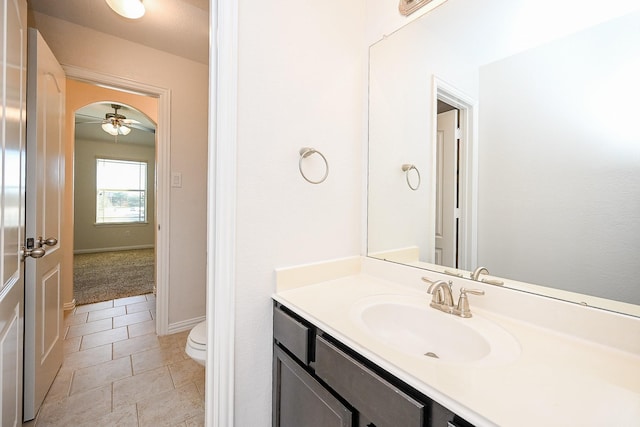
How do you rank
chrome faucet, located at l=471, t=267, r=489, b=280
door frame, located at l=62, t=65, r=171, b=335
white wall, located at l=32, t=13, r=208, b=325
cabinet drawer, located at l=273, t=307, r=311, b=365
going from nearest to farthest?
cabinet drawer, located at l=273, t=307, r=311, b=365, chrome faucet, located at l=471, t=267, r=489, b=280, white wall, located at l=32, t=13, r=208, b=325, door frame, located at l=62, t=65, r=171, b=335

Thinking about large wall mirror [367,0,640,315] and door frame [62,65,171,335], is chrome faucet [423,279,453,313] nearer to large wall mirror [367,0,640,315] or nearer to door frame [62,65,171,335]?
large wall mirror [367,0,640,315]

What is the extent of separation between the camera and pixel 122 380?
1.70 meters

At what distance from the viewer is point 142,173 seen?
6.35 metres

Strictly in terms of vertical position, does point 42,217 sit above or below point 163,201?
below

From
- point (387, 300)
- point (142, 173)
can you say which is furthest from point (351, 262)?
point (142, 173)

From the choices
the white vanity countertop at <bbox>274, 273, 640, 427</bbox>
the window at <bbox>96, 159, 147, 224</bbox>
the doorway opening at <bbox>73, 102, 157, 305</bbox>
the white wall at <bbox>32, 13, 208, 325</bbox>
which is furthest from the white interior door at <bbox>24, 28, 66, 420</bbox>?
the window at <bbox>96, 159, 147, 224</bbox>

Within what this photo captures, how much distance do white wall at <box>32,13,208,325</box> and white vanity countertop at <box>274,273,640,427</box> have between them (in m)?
1.93

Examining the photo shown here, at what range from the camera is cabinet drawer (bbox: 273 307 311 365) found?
899mm

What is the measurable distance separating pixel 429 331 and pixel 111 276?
15.2 ft

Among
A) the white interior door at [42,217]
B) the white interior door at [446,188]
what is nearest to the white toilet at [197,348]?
the white interior door at [42,217]

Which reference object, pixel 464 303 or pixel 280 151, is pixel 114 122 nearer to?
pixel 280 151

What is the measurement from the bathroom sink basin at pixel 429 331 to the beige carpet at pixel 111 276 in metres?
3.36

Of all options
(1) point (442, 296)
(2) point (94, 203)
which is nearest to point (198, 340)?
(1) point (442, 296)

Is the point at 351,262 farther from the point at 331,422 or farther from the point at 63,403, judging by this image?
the point at 63,403
